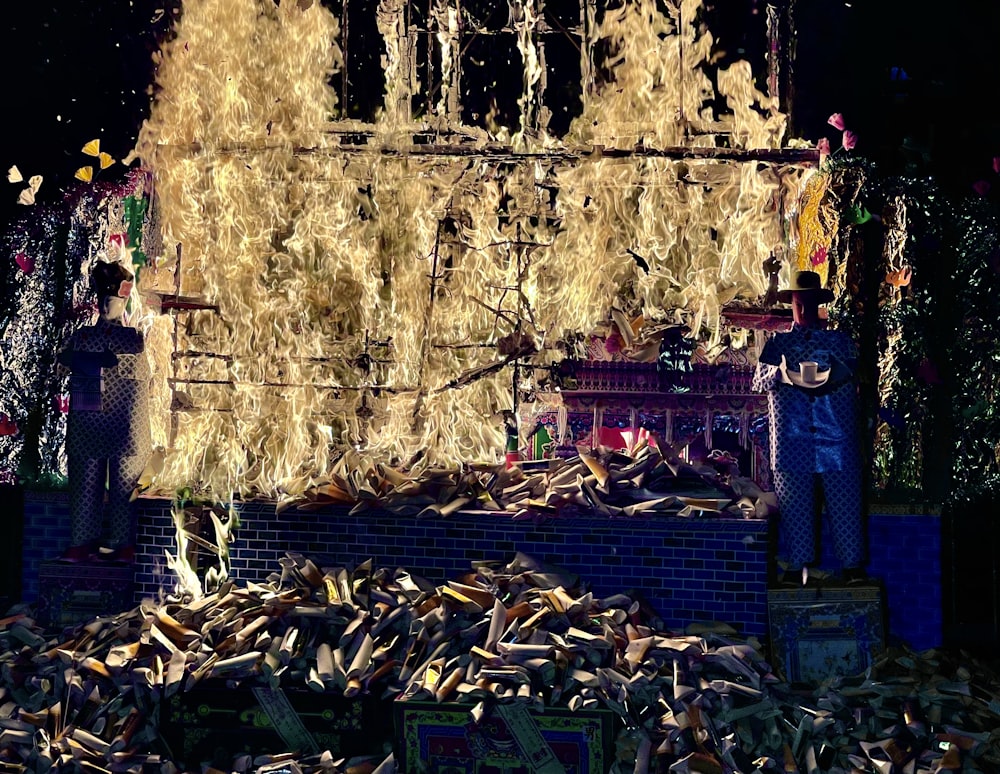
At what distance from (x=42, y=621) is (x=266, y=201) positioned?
12.3 feet

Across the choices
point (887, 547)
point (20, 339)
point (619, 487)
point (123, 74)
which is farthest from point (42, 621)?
point (887, 547)

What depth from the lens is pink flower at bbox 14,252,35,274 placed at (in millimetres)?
8953

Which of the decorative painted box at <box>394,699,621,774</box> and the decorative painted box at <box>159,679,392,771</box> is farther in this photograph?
the decorative painted box at <box>159,679,392,771</box>

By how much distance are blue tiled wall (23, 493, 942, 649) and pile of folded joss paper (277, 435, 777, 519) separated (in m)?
0.08

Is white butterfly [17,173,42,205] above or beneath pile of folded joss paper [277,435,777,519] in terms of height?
above

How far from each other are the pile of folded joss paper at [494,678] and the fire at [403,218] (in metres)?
2.16

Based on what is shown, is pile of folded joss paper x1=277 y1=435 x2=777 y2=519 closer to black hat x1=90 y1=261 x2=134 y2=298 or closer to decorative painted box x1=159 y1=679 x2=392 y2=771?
decorative painted box x1=159 y1=679 x2=392 y2=771

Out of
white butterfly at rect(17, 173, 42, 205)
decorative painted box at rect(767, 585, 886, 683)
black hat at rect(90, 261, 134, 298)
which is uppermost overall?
white butterfly at rect(17, 173, 42, 205)

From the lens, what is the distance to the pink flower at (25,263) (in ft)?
29.4

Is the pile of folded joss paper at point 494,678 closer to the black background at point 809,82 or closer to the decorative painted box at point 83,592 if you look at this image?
the decorative painted box at point 83,592

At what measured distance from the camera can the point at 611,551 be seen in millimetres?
6500

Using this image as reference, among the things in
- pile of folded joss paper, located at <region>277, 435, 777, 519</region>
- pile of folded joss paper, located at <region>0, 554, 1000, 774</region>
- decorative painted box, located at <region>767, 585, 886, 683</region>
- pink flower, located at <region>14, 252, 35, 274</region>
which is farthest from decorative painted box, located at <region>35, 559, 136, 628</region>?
decorative painted box, located at <region>767, 585, 886, 683</region>

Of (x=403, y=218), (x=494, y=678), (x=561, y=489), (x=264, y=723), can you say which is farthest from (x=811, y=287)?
(x=264, y=723)

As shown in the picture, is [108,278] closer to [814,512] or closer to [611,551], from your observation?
[611,551]
